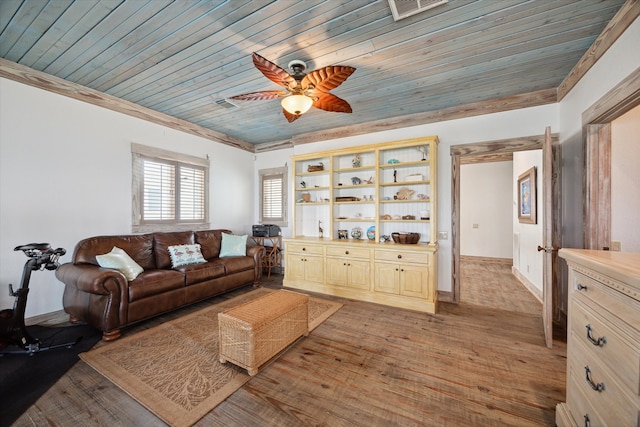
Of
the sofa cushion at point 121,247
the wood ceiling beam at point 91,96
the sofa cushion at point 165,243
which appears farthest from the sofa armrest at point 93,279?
the wood ceiling beam at point 91,96

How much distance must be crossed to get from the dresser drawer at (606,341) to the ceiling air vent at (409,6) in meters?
2.14

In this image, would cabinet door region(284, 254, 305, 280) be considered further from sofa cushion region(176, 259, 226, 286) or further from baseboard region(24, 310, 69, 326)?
baseboard region(24, 310, 69, 326)

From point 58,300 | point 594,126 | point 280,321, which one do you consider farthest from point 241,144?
point 594,126

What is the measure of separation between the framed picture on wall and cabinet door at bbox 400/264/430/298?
252 centimetres

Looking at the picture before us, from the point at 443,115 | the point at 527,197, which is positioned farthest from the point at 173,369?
the point at 527,197

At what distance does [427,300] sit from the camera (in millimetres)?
3299

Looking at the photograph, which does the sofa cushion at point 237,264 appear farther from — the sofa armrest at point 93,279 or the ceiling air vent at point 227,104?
the ceiling air vent at point 227,104

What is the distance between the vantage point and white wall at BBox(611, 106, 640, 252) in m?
2.28

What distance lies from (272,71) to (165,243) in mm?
3042

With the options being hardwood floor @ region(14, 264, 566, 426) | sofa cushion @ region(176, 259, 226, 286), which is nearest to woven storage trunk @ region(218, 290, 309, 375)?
hardwood floor @ region(14, 264, 566, 426)

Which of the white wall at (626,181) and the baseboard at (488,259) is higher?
the white wall at (626,181)

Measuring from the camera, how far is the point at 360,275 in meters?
3.77

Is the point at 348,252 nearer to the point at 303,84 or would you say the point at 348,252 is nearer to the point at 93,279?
the point at 303,84

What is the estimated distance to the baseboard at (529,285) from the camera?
3838 mm
